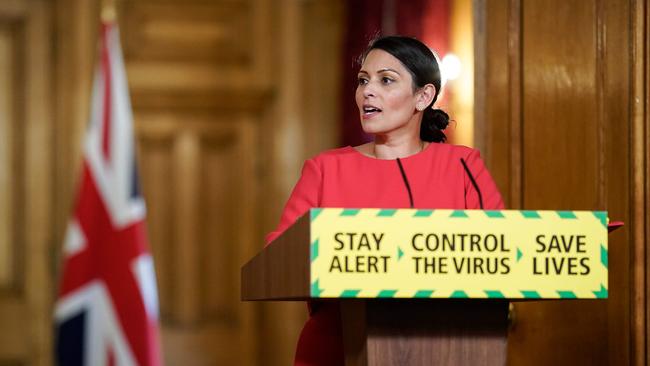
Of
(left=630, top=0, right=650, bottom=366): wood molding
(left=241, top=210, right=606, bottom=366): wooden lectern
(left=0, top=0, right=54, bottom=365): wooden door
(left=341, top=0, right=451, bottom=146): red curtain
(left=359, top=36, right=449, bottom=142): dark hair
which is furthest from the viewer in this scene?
(left=0, top=0, right=54, bottom=365): wooden door

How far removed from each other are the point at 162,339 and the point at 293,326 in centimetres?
69

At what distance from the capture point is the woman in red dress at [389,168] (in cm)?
191

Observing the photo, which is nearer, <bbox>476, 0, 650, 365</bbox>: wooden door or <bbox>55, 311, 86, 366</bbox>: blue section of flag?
<bbox>476, 0, 650, 365</bbox>: wooden door

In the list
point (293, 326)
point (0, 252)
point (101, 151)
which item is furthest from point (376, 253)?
point (0, 252)

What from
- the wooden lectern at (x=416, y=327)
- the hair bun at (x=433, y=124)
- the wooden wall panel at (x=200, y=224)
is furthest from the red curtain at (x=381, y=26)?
the wooden lectern at (x=416, y=327)

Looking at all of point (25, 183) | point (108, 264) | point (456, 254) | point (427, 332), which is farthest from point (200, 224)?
point (456, 254)

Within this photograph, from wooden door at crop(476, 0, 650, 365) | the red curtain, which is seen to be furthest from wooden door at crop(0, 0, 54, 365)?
wooden door at crop(476, 0, 650, 365)

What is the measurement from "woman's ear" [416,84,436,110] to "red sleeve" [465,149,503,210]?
0.49 feet

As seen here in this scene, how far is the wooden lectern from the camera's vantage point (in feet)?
5.26

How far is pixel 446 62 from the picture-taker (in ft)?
14.7

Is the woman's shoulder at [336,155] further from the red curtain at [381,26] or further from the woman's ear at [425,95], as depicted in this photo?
the red curtain at [381,26]

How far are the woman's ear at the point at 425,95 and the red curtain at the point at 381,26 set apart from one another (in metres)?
2.10

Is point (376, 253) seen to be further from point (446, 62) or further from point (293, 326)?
point (293, 326)

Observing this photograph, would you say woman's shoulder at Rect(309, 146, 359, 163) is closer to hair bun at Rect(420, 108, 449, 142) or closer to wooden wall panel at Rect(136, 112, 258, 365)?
hair bun at Rect(420, 108, 449, 142)
